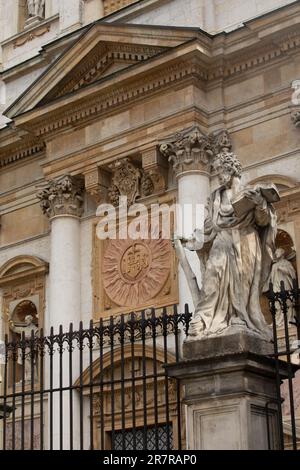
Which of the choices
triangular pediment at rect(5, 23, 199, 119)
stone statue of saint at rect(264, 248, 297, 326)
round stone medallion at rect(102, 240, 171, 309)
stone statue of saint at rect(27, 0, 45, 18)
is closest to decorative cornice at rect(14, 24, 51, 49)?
stone statue of saint at rect(27, 0, 45, 18)

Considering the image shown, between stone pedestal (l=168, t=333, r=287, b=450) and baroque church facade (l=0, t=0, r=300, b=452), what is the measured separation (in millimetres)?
6519

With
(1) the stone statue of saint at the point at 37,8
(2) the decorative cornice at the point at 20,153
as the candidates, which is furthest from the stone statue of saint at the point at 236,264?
(1) the stone statue of saint at the point at 37,8

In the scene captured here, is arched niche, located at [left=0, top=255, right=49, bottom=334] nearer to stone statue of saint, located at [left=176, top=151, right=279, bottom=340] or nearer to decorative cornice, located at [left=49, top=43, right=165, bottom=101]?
decorative cornice, located at [left=49, top=43, right=165, bottom=101]

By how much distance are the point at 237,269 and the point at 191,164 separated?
7.68m

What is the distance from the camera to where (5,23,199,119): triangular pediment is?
1862 centimetres

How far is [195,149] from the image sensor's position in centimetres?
1797

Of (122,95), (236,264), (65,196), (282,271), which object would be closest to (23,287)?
(65,196)

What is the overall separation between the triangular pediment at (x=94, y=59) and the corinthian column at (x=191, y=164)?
1.65 m

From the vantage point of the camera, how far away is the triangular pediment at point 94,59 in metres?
18.6

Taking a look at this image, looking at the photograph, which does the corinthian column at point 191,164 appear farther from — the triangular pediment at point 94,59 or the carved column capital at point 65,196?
the carved column capital at point 65,196

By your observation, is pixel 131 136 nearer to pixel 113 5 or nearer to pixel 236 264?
pixel 113 5

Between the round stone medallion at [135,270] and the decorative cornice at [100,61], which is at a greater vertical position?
the decorative cornice at [100,61]
